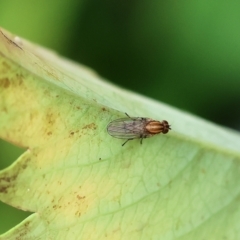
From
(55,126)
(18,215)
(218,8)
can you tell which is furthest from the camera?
(218,8)

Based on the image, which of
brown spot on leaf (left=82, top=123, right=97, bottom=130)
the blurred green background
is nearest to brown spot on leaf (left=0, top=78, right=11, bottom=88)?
brown spot on leaf (left=82, top=123, right=97, bottom=130)

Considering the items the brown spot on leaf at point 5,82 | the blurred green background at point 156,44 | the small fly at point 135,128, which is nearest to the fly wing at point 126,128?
the small fly at point 135,128

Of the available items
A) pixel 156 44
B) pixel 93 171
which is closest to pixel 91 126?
pixel 93 171

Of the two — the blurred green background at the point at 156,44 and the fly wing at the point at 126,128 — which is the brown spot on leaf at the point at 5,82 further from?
the blurred green background at the point at 156,44

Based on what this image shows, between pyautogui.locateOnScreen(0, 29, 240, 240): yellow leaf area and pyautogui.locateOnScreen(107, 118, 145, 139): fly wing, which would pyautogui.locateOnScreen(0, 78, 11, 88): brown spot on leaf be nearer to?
pyautogui.locateOnScreen(0, 29, 240, 240): yellow leaf area

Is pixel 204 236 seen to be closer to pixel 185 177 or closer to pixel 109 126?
pixel 185 177

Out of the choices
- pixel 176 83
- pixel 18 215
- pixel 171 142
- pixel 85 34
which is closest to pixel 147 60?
pixel 176 83

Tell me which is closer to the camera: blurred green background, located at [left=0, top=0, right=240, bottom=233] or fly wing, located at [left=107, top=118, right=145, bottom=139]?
fly wing, located at [left=107, top=118, right=145, bottom=139]
